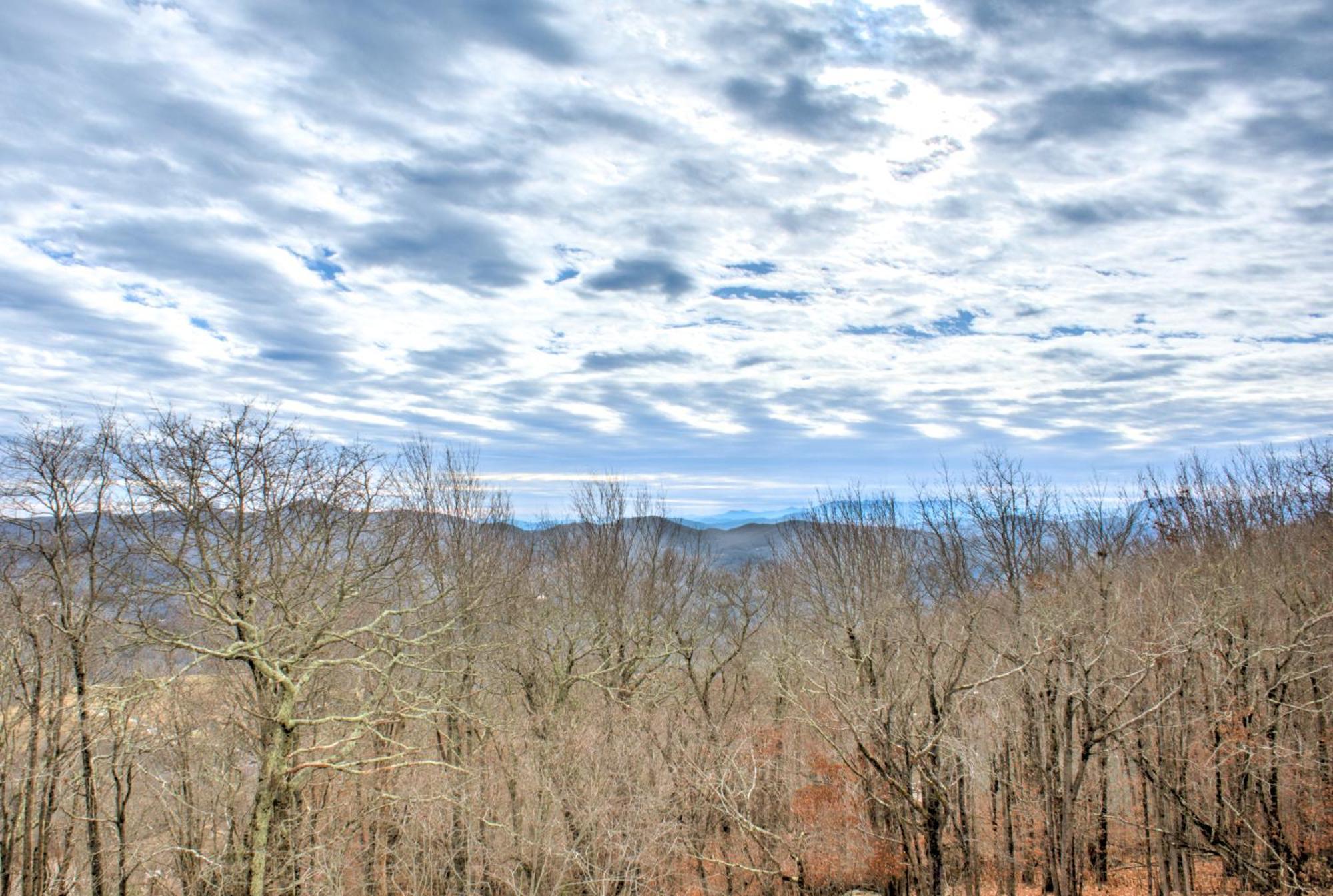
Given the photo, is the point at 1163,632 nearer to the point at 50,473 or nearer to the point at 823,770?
the point at 823,770

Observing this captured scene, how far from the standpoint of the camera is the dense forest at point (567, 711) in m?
22.0

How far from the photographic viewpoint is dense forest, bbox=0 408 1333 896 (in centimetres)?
2203

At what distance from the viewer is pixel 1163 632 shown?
27.8m

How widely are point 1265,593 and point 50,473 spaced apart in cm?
4562

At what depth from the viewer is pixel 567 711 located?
32719 millimetres

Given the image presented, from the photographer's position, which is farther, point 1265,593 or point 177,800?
point 1265,593

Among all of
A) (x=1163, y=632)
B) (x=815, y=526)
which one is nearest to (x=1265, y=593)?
(x=1163, y=632)

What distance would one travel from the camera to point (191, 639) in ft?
82.8

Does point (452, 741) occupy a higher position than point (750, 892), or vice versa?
point (452, 741)

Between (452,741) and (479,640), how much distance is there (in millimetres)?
6825

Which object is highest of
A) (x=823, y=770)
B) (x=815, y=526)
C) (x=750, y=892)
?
(x=815, y=526)

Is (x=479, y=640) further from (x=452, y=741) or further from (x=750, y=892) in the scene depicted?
(x=750, y=892)

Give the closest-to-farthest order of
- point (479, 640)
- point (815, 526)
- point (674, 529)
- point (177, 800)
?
1. point (177, 800)
2. point (479, 640)
3. point (815, 526)
4. point (674, 529)

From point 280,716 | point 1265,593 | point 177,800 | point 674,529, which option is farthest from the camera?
point 674,529
